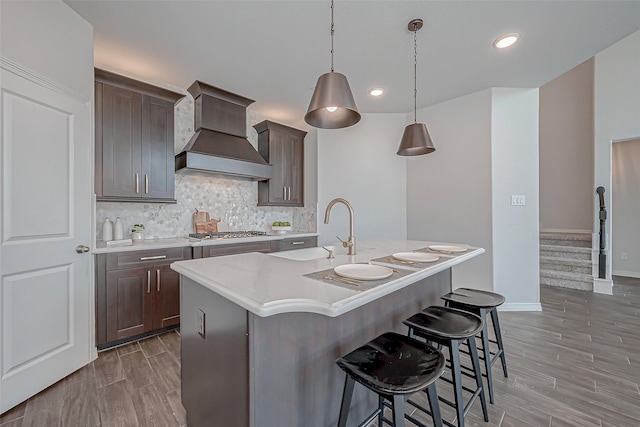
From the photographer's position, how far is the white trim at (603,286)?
3924mm

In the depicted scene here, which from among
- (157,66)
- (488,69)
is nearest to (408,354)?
(488,69)

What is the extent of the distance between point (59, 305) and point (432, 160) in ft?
13.6

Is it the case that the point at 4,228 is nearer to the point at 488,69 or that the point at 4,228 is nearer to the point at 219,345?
the point at 219,345

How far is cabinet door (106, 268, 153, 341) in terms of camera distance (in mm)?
2357

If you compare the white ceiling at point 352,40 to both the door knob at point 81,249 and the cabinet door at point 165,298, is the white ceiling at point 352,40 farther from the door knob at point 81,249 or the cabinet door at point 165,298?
the cabinet door at point 165,298

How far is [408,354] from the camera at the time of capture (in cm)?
117

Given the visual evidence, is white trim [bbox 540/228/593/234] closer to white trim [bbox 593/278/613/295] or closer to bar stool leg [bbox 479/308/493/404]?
white trim [bbox 593/278/613/295]

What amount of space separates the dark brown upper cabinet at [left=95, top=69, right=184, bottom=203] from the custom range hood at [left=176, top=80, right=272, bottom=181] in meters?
0.24

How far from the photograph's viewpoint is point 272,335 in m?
1.05

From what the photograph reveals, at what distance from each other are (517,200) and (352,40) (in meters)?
2.69

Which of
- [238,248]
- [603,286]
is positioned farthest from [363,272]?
[603,286]

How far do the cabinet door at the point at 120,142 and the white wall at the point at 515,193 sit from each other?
13.0 ft

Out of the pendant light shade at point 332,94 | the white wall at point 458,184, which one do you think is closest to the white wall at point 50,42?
the pendant light shade at point 332,94

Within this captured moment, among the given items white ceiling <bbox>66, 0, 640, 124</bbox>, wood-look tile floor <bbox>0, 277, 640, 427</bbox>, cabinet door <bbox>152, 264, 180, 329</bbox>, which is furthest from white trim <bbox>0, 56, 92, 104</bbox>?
wood-look tile floor <bbox>0, 277, 640, 427</bbox>
